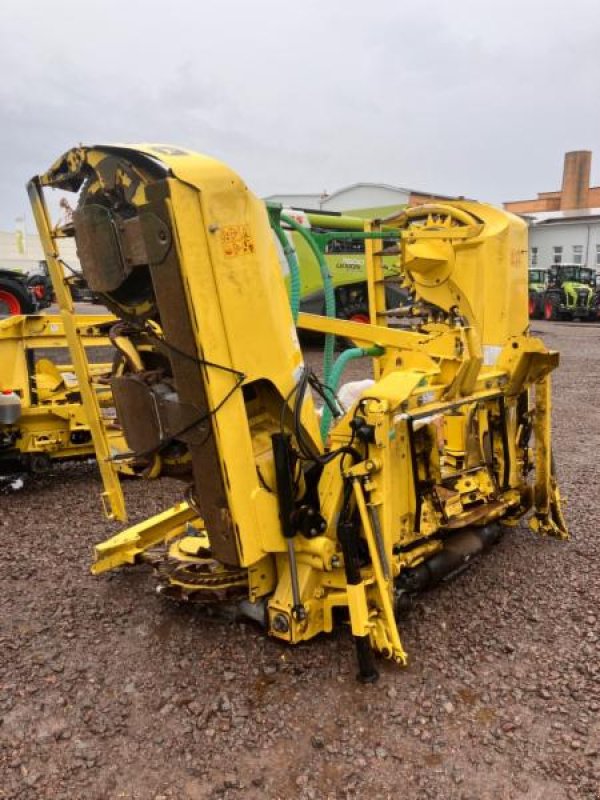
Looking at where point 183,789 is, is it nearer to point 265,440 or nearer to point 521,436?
point 265,440

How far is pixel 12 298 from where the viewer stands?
38.5 ft

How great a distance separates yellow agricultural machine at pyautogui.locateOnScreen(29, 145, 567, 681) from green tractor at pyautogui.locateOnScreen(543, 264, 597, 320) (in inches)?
817

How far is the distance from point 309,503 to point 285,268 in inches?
45.4

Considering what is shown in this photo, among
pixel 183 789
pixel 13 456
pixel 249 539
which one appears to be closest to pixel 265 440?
pixel 249 539

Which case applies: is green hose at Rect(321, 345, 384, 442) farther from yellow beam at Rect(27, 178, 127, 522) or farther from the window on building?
the window on building

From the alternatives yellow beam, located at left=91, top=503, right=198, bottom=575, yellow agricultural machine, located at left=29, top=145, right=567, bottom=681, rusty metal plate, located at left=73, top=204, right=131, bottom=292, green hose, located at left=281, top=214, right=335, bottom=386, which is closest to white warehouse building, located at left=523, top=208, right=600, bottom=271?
yellow agricultural machine, located at left=29, top=145, right=567, bottom=681

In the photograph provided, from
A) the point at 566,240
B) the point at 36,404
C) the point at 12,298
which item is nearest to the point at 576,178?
the point at 566,240

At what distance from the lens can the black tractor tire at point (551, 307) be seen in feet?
75.3

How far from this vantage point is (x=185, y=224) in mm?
2299

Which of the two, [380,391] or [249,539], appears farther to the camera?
[380,391]

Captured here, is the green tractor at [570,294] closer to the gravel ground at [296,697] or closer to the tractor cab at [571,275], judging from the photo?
the tractor cab at [571,275]

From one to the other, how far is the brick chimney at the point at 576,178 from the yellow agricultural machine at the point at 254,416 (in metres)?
42.6

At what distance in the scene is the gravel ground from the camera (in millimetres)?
2334

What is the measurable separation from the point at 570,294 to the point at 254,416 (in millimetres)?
22499
